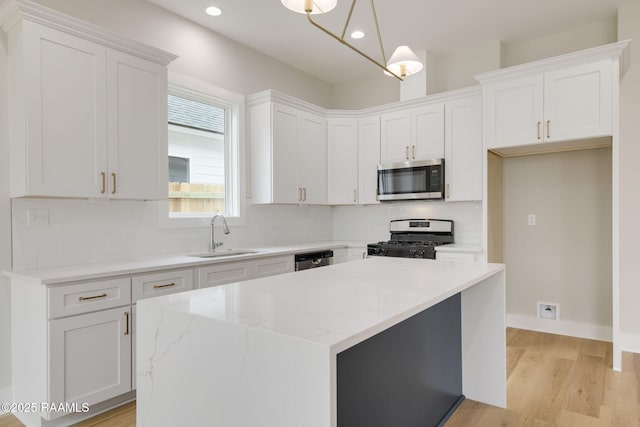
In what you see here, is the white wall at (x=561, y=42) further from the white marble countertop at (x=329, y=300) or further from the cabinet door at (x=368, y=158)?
the white marble countertop at (x=329, y=300)

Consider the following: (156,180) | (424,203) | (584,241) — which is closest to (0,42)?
(156,180)

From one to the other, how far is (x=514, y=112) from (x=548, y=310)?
6.61 ft

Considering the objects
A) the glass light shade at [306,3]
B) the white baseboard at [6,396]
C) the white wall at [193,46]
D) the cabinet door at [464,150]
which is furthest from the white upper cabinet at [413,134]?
the white baseboard at [6,396]

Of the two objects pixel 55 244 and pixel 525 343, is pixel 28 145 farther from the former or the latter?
pixel 525 343

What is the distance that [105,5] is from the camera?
9.87 ft

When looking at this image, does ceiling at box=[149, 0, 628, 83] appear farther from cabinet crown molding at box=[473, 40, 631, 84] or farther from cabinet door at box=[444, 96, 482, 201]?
cabinet door at box=[444, 96, 482, 201]

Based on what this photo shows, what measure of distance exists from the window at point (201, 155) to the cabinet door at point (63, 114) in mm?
888

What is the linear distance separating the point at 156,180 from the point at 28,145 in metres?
0.82

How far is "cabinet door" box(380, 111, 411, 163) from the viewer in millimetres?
4402

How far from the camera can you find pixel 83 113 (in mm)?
2557

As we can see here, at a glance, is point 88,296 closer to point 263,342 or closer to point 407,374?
point 263,342

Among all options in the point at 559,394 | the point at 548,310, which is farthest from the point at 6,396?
the point at 548,310

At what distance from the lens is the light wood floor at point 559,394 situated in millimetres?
2348

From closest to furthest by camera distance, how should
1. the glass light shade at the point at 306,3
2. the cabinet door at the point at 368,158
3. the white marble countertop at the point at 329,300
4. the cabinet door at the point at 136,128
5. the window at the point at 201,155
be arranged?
the white marble countertop at the point at 329,300, the glass light shade at the point at 306,3, the cabinet door at the point at 136,128, the window at the point at 201,155, the cabinet door at the point at 368,158
